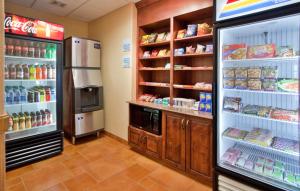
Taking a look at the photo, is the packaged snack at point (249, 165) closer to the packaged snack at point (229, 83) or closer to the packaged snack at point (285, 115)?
the packaged snack at point (285, 115)

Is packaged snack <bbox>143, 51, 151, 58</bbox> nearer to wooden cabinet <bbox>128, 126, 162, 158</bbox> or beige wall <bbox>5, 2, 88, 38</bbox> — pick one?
wooden cabinet <bbox>128, 126, 162, 158</bbox>

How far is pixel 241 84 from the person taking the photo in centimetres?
171

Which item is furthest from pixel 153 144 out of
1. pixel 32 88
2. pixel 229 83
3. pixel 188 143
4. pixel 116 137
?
pixel 32 88

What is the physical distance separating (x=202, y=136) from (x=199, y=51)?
117 centimetres

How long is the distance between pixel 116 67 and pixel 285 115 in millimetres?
2913

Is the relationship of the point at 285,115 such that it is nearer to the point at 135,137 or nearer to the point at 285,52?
the point at 285,52

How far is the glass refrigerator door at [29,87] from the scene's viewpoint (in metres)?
2.60

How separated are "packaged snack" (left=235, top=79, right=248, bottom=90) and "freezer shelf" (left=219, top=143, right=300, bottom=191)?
72cm

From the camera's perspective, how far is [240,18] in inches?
59.1

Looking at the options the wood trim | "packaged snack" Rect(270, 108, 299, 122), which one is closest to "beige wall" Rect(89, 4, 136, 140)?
the wood trim

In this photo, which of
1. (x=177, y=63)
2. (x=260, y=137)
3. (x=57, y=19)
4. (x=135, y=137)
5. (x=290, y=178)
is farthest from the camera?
(x=57, y=19)

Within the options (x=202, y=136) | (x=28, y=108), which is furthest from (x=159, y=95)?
(x=28, y=108)

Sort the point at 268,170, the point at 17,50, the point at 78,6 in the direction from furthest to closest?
the point at 78,6 → the point at 17,50 → the point at 268,170

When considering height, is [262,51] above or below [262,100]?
above
